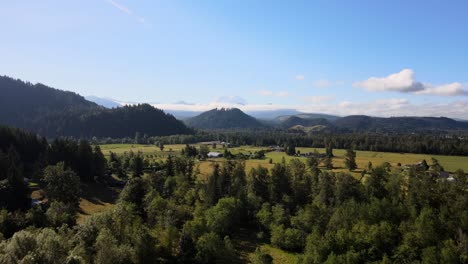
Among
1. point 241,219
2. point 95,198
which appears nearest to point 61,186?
point 95,198

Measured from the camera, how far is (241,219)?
65.4m

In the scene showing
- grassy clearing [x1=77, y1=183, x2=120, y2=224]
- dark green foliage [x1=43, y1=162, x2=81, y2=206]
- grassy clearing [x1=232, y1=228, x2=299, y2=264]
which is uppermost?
dark green foliage [x1=43, y1=162, x2=81, y2=206]

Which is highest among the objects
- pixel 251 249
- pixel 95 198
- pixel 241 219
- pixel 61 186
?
pixel 61 186

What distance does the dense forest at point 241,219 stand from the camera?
1538 inches

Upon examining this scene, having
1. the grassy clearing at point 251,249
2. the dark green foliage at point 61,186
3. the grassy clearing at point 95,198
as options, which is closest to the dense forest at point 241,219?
the dark green foliage at point 61,186

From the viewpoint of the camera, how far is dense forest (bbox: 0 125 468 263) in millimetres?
39062

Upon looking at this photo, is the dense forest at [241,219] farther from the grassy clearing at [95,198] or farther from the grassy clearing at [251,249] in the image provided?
the grassy clearing at [95,198]

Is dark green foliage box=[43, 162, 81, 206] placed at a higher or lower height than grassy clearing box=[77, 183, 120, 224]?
higher

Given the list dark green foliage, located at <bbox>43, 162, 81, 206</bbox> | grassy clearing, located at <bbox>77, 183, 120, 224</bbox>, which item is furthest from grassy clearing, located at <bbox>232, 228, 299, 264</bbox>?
dark green foliage, located at <bbox>43, 162, 81, 206</bbox>

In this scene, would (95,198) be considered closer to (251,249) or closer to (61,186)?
(61,186)

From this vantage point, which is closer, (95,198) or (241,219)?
(241,219)

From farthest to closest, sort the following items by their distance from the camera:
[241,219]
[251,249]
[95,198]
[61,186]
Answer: [95,198]
[241,219]
[61,186]
[251,249]

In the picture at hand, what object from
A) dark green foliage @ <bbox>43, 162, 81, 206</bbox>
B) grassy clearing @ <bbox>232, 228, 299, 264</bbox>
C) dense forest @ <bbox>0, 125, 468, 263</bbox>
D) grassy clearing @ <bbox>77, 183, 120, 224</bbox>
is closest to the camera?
dense forest @ <bbox>0, 125, 468, 263</bbox>

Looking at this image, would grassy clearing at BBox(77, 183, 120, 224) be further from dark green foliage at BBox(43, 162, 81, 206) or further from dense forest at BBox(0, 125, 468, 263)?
dense forest at BBox(0, 125, 468, 263)
